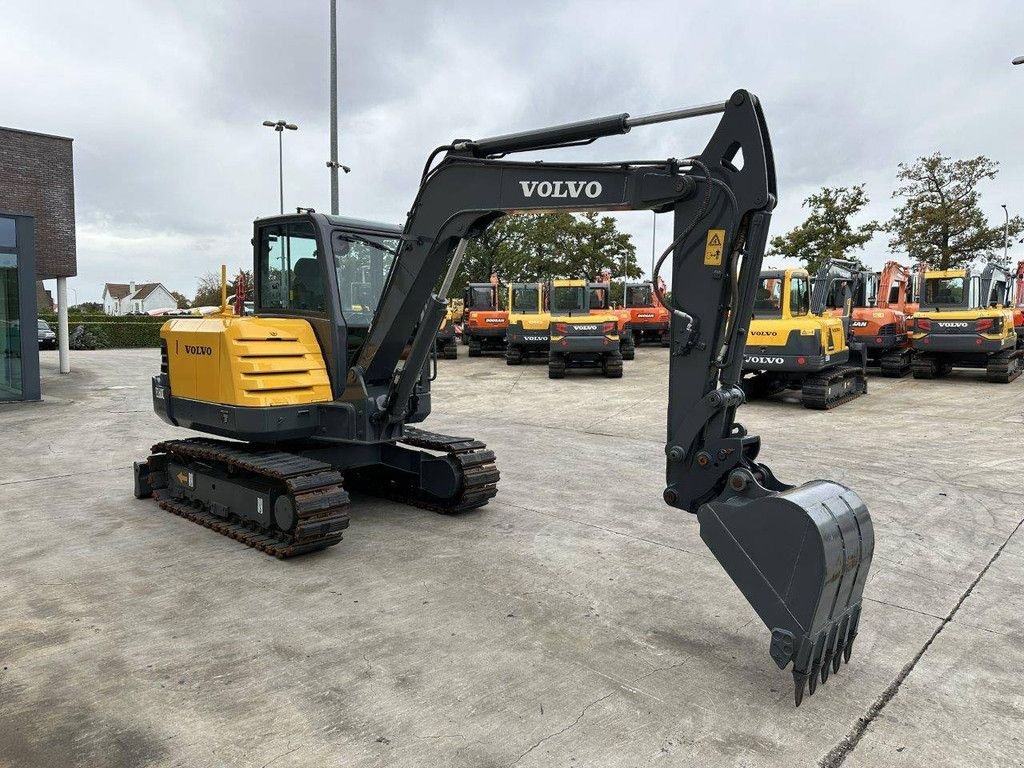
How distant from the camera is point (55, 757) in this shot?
10.0 ft

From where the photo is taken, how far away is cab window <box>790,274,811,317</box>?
14125 mm

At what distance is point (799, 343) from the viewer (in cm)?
1362

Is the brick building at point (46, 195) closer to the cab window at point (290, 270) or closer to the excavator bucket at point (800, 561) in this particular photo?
the cab window at point (290, 270)

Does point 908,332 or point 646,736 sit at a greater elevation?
point 908,332

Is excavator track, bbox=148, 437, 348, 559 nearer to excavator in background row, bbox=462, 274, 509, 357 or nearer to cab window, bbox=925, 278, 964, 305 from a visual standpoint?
cab window, bbox=925, 278, 964, 305

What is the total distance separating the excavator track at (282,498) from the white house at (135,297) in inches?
4417

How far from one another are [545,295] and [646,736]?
20.3 meters

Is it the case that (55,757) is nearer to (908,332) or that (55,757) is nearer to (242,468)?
(242,468)

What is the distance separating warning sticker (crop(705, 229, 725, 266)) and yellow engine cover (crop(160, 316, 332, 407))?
3.50m

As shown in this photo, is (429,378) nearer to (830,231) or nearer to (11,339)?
(11,339)

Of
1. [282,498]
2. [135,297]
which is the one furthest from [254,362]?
[135,297]

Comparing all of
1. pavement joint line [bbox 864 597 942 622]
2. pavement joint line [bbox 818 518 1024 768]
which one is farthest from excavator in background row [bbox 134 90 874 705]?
pavement joint line [bbox 864 597 942 622]

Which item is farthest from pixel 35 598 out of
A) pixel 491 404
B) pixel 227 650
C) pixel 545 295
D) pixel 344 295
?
pixel 545 295

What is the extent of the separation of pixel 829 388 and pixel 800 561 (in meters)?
11.2
